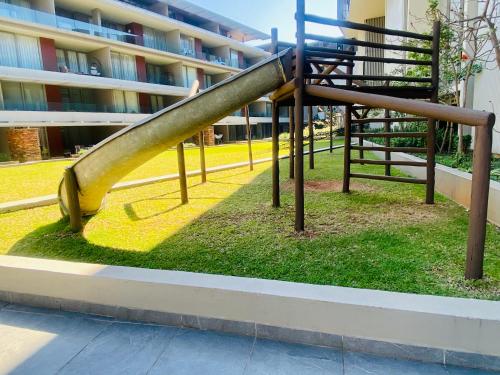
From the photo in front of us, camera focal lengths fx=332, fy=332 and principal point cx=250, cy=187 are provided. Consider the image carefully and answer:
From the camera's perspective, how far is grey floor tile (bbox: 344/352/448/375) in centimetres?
181

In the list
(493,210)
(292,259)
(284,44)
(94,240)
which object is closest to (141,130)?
(94,240)

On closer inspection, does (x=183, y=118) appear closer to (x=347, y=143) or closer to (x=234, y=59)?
(x=347, y=143)

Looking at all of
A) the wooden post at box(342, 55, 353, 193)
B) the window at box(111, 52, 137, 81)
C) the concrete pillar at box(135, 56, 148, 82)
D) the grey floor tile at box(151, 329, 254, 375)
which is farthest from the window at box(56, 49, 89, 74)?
the grey floor tile at box(151, 329, 254, 375)

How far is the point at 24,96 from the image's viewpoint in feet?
62.1

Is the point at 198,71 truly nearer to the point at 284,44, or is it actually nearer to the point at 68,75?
the point at 68,75

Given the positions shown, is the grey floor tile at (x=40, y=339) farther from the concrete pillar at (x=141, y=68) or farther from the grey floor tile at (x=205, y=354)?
the concrete pillar at (x=141, y=68)

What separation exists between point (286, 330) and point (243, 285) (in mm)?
392

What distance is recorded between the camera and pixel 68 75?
66.5 ft

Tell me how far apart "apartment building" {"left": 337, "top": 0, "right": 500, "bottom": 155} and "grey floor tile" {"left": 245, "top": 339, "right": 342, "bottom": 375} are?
6276mm

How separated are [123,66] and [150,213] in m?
23.3

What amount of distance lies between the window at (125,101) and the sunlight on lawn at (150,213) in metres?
19.1

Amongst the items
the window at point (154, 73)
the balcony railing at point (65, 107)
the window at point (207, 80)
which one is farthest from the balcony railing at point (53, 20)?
the window at point (207, 80)

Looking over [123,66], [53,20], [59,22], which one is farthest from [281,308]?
[123,66]

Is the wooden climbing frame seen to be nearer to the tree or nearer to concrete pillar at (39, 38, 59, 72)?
the tree
